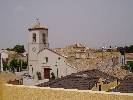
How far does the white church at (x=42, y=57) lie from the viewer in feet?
118

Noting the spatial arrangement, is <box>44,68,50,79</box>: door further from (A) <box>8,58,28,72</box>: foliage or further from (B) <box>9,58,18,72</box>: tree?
(B) <box>9,58,18,72</box>: tree

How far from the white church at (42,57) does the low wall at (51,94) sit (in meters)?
24.0

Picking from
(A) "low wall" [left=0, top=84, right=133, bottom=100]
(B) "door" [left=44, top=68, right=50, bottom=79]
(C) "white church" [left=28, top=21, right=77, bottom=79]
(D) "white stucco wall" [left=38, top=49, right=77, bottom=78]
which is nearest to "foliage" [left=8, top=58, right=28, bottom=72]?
(C) "white church" [left=28, top=21, right=77, bottom=79]

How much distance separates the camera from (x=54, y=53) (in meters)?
36.3

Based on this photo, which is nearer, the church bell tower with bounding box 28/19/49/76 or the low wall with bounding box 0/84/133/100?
the low wall with bounding box 0/84/133/100

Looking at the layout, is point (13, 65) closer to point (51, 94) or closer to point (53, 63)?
point (53, 63)

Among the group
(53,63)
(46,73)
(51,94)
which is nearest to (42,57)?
(53,63)

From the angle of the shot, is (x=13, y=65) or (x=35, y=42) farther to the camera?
(x=13, y=65)

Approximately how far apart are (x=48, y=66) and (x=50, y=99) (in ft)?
87.4

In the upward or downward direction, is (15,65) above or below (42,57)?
below

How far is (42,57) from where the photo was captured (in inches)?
1465

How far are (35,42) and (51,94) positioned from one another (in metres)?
27.9

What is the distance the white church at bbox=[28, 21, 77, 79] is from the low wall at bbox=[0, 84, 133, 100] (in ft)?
78.7

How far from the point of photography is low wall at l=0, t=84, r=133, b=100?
9.46m
